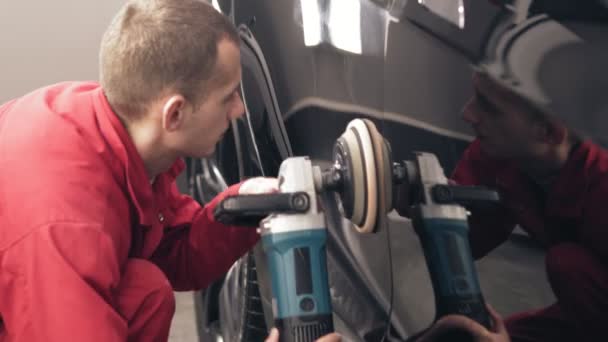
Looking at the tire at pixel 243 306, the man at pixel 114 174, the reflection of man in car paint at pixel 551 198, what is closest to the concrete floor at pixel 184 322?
the tire at pixel 243 306

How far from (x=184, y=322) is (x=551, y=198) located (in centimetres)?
131

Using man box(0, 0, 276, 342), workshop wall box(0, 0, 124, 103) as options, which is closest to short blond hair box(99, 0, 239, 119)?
man box(0, 0, 276, 342)

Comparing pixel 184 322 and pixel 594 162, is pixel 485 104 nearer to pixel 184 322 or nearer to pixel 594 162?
pixel 594 162

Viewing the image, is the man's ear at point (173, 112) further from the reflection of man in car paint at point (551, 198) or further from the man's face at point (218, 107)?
the reflection of man in car paint at point (551, 198)

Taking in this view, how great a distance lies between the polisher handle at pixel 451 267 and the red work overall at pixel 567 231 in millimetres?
49

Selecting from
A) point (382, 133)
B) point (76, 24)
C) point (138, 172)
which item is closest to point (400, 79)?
point (382, 133)

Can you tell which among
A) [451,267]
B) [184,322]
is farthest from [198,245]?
[184,322]

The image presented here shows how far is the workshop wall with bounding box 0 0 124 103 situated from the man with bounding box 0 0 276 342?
1221 mm

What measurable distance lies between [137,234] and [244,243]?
0.15 metres

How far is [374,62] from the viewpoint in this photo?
734 millimetres

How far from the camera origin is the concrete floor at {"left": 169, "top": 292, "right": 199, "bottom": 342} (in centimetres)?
163

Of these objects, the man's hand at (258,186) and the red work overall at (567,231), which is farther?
the man's hand at (258,186)

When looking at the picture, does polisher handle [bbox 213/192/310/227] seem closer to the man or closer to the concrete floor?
the man

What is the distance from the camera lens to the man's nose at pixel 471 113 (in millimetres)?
580
